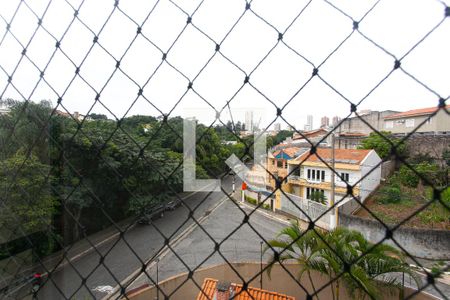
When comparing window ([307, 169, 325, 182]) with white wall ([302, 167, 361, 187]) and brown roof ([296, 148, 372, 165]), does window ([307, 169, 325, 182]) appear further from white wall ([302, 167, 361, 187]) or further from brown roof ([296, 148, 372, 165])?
brown roof ([296, 148, 372, 165])

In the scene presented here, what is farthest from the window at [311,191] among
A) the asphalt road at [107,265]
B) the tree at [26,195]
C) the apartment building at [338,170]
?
the tree at [26,195]

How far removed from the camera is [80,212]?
345cm

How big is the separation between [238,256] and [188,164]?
1641 mm

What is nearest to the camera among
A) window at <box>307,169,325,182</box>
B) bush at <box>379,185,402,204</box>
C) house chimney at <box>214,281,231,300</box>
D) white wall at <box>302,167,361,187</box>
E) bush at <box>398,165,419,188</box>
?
house chimney at <box>214,281,231,300</box>

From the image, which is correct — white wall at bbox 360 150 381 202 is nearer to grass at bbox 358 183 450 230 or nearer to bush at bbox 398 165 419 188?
grass at bbox 358 183 450 230

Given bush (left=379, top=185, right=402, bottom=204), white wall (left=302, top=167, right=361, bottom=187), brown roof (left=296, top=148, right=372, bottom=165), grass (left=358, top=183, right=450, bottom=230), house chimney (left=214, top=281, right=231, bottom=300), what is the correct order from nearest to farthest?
house chimney (left=214, top=281, right=231, bottom=300)
white wall (left=302, top=167, right=361, bottom=187)
grass (left=358, top=183, right=450, bottom=230)
brown roof (left=296, top=148, right=372, bottom=165)
bush (left=379, top=185, right=402, bottom=204)

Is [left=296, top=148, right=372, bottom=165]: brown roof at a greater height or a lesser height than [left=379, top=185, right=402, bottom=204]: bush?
greater

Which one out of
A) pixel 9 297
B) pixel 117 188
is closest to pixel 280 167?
pixel 117 188

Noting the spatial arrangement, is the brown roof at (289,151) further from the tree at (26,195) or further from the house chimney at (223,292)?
the tree at (26,195)

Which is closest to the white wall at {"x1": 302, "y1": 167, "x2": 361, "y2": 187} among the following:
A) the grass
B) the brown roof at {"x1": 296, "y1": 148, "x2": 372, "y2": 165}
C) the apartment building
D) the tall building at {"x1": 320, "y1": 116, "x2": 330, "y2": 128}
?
the apartment building

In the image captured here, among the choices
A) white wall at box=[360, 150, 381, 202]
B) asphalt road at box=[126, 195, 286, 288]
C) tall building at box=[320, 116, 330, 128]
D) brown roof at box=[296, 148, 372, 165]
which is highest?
tall building at box=[320, 116, 330, 128]

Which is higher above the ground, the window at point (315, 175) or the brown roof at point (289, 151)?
the brown roof at point (289, 151)

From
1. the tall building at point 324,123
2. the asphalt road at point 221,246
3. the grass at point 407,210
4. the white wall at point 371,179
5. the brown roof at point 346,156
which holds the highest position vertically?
the tall building at point 324,123

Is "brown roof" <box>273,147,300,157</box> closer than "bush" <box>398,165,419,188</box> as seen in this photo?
Yes
